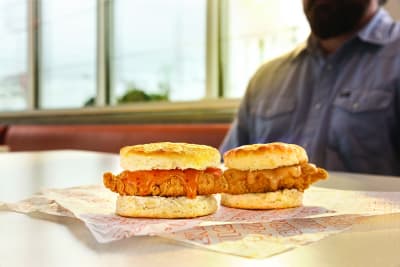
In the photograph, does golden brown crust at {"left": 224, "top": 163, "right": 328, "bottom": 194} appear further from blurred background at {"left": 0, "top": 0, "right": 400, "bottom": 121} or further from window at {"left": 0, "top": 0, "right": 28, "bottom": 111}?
window at {"left": 0, "top": 0, "right": 28, "bottom": 111}

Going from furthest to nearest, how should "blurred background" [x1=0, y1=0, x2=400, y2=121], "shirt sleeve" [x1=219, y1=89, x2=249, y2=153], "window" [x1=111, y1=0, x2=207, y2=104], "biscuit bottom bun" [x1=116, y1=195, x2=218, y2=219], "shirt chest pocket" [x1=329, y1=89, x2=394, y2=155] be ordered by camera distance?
1. "window" [x1=111, y1=0, x2=207, y2=104]
2. "blurred background" [x1=0, y1=0, x2=400, y2=121]
3. "shirt sleeve" [x1=219, y1=89, x2=249, y2=153]
4. "shirt chest pocket" [x1=329, y1=89, x2=394, y2=155]
5. "biscuit bottom bun" [x1=116, y1=195, x2=218, y2=219]

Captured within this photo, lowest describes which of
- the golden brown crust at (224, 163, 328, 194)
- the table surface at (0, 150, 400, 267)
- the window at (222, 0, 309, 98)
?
the table surface at (0, 150, 400, 267)

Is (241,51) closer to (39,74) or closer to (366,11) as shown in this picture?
(366,11)

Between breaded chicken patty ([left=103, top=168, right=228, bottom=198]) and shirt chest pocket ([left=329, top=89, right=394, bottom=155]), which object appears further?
shirt chest pocket ([left=329, top=89, right=394, bottom=155])

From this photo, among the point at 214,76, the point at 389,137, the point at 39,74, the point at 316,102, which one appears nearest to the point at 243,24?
the point at 214,76

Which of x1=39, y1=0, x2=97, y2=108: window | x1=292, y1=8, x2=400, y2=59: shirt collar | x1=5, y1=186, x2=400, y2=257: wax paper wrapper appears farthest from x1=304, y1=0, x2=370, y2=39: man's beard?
x1=39, y1=0, x2=97, y2=108: window

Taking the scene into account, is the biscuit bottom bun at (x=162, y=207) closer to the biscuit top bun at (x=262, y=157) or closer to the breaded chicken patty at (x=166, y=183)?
the breaded chicken patty at (x=166, y=183)
